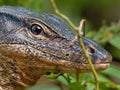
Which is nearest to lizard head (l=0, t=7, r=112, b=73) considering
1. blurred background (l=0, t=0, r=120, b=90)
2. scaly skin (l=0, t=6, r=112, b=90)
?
scaly skin (l=0, t=6, r=112, b=90)

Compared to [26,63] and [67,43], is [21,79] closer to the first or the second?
[26,63]

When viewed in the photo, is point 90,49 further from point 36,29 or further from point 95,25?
point 95,25

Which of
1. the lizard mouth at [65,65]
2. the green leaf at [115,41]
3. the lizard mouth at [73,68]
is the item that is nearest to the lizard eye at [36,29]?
the lizard mouth at [65,65]

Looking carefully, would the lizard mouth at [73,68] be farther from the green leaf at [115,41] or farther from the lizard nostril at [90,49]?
the green leaf at [115,41]

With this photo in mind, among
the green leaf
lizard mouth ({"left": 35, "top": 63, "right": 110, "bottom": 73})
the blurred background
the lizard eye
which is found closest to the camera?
lizard mouth ({"left": 35, "top": 63, "right": 110, "bottom": 73})

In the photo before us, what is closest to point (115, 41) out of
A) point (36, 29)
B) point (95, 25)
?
point (36, 29)

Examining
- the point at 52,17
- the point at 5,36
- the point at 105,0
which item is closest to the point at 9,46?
the point at 5,36

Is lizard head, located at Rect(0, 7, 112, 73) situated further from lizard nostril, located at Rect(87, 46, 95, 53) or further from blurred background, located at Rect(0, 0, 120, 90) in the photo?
blurred background, located at Rect(0, 0, 120, 90)
